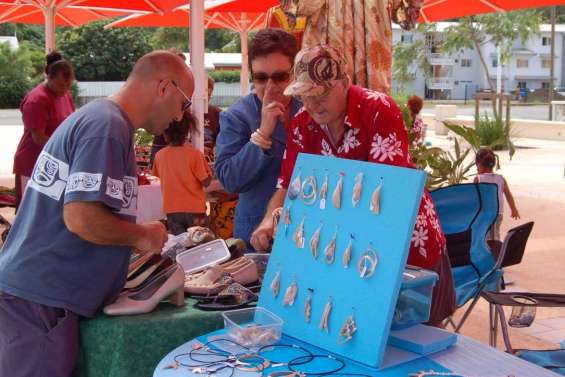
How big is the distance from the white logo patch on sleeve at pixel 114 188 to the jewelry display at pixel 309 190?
49cm

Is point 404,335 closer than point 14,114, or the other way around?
point 404,335

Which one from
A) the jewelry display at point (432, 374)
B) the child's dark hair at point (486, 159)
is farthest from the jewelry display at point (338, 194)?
the child's dark hair at point (486, 159)

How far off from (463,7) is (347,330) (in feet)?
27.7

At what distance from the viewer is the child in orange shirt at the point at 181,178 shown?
5277 mm

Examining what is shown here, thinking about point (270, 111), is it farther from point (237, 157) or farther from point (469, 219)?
point (469, 219)

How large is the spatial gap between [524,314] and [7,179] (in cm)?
973

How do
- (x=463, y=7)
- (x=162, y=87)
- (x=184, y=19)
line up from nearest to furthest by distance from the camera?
(x=162, y=87)
(x=463, y=7)
(x=184, y=19)

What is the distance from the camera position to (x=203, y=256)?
277 cm

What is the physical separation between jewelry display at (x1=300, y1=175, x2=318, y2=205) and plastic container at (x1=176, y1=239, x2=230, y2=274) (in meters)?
0.75

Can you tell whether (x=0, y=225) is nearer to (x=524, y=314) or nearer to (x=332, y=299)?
(x=524, y=314)

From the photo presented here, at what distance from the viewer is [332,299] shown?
1.83 metres

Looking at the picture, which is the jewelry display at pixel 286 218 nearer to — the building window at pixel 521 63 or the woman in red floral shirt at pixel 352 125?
the woman in red floral shirt at pixel 352 125

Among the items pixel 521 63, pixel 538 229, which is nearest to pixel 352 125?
pixel 538 229

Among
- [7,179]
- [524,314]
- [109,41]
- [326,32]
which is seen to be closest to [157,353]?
[326,32]
